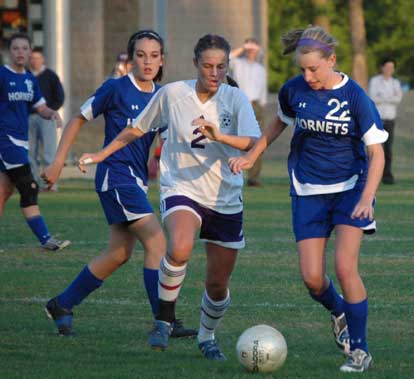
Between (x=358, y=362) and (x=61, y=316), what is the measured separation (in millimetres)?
2218

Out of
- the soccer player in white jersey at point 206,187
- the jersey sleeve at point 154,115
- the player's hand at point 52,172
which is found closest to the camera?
the soccer player in white jersey at point 206,187

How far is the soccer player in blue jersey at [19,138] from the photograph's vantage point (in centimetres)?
1258

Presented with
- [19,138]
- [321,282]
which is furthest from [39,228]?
[321,282]

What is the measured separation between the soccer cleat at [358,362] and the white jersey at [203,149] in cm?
116

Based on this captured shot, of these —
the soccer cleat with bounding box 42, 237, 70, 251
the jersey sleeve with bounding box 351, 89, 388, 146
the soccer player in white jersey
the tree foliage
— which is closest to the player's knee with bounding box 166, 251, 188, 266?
the soccer player in white jersey

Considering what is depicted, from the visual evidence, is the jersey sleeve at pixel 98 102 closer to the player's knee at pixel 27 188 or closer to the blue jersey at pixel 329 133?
the blue jersey at pixel 329 133

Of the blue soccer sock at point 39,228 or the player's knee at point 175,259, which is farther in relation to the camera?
the blue soccer sock at point 39,228

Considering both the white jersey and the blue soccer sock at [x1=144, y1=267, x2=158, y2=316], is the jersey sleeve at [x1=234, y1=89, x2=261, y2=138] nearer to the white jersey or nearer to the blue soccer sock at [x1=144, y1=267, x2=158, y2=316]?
the white jersey

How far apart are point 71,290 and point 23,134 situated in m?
Answer: 4.59

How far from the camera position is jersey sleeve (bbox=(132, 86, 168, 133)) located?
7.76 meters

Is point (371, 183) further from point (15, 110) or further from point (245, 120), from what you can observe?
point (15, 110)

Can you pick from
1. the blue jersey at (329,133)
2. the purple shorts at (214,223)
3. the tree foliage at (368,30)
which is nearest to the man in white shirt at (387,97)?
the purple shorts at (214,223)

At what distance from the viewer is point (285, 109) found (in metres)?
7.46

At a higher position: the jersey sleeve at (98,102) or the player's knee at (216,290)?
the jersey sleeve at (98,102)
